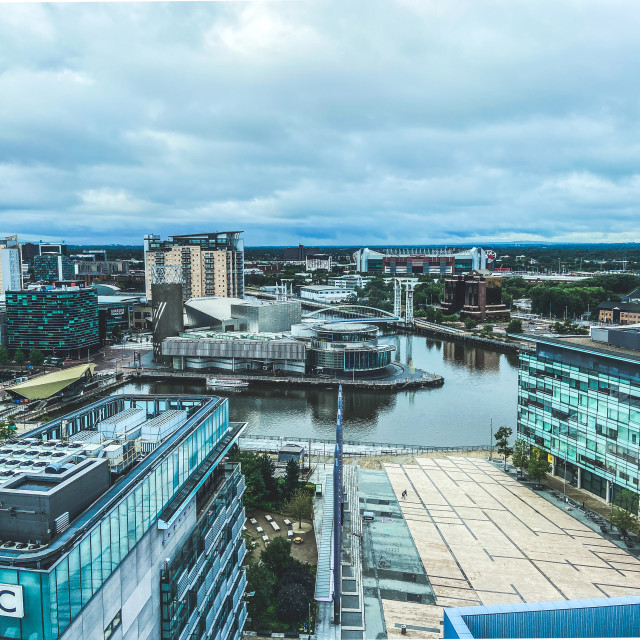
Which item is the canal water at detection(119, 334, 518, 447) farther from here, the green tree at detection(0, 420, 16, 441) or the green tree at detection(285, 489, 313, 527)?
the green tree at detection(0, 420, 16, 441)

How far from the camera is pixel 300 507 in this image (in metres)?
20.5

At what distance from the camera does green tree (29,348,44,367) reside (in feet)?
161

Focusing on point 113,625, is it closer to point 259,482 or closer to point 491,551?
point 491,551

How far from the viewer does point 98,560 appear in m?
7.21

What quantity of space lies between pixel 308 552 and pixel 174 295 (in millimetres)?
35673

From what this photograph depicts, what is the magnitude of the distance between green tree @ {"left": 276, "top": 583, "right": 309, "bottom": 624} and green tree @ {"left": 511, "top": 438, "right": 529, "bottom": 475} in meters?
11.6

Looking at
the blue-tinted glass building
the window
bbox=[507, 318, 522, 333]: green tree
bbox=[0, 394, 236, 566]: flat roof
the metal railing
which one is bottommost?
the metal railing

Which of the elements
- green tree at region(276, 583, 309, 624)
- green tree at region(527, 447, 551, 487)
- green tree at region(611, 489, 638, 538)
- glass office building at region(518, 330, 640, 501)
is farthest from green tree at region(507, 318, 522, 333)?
green tree at region(276, 583, 309, 624)

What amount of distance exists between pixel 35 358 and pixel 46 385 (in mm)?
12446

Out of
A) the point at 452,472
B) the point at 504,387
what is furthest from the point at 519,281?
the point at 452,472

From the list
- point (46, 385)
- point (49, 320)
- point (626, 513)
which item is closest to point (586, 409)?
point (626, 513)

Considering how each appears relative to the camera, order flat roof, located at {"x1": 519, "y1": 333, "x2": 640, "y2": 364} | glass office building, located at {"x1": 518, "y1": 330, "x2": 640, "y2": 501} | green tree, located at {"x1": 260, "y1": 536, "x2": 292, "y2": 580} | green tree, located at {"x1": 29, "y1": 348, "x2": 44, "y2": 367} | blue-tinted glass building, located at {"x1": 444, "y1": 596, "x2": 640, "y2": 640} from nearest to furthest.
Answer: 1. blue-tinted glass building, located at {"x1": 444, "y1": 596, "x2": 640, "y2": 640}
2. green tree, located at {"x1": 260, "y1": 536, "x2": 292, "y2": 580}
3. glass office building, located at {"x1": 518, "y1": 330, "x2": 640, "y2": 501}
4. flat roof, located at {"x1": 519, "y1": 333, "x2": 640, "y2": 364}
5. green tree, located at {"x1": 29, "y1": 348, "x2": 44, "y2": 367}

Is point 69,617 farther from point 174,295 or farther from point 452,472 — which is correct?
point 174,295

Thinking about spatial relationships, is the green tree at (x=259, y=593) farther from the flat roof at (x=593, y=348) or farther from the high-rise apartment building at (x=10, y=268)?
the high-rise apartment building at (x=10, y=268)
